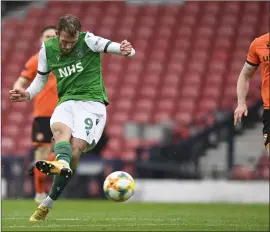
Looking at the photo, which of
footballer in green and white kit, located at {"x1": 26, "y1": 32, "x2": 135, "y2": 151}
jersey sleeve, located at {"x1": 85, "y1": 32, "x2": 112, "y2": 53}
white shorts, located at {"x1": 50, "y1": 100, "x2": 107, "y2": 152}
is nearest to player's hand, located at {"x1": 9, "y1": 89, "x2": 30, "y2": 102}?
footballer in green and white kit, located at {"x1": 26, "y1": 32, "x2": 135, "y2": 151}

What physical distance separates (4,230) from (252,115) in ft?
37.0

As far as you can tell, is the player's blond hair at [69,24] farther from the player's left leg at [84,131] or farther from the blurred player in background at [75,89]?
the player's left leg at [84,131]

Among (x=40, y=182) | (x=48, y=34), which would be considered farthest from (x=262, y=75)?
(x=40, y=182)

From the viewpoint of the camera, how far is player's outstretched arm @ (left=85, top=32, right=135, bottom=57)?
25.7ft

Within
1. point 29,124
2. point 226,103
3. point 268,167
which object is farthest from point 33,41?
point 268,167

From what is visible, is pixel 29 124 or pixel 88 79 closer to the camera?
pixel 88 79

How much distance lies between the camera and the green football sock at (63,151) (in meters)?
7.65

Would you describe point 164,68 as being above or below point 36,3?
below

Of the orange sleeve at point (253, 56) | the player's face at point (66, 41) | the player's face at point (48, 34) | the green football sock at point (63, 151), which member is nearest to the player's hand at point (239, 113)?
the orange sleeve at point (253, 56)

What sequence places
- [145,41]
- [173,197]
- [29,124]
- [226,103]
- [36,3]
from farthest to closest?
[36,3]
[145,41]
[29,124]
[226,103]
[173,197]

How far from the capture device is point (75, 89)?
8.29m

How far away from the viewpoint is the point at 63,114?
26.7 ft

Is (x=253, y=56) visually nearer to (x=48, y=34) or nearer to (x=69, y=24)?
(x=69, y=24)

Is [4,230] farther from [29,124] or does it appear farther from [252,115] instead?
[29,124]
